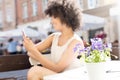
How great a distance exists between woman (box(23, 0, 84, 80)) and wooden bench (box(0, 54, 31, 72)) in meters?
0.15

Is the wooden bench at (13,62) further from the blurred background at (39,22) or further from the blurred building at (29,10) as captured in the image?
the blurred building at (29,10)

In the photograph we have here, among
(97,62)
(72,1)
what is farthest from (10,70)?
(97,62)

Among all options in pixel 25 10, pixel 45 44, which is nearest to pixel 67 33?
pixel 45 44

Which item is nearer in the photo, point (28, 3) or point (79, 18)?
point (79, 18)

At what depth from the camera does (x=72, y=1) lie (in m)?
2.01

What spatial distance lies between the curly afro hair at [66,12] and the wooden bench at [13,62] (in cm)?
39

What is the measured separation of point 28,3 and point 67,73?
12631 millimetres

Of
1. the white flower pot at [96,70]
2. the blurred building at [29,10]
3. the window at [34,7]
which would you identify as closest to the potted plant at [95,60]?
the white flower pot at [96,70]

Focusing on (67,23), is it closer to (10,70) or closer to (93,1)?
(10,70)

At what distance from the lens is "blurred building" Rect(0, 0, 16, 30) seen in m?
14.1

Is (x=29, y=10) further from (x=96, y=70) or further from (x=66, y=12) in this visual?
(x=96, y=70)

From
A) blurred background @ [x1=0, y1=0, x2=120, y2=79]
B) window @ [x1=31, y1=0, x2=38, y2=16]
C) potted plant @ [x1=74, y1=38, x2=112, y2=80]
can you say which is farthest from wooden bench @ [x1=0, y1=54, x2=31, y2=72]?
window @ [x1=31, y1=0, x2=38, y2=16]

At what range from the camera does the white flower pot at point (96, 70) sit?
1.39 m

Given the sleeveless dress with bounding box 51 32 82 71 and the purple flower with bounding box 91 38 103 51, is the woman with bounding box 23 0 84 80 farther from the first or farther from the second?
the purple flower with bounding box 91 38 103 51
